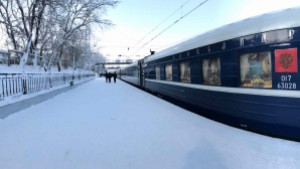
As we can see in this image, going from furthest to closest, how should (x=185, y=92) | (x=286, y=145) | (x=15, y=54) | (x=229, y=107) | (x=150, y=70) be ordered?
1. (x=150, y=70)
2. (x=15, y=54)
3. (x=185, y=92)
4. (x=229, y=107)
5. (x=286, y=145)

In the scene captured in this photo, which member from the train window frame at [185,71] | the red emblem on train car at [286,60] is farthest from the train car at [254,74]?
the train window frame at [185,71]

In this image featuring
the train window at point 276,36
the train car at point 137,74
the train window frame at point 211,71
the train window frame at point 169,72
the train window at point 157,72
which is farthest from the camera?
the train car at point 137,74

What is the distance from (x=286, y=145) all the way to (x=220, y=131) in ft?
4.75

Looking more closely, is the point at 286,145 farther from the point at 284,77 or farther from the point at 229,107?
the point at 229,107

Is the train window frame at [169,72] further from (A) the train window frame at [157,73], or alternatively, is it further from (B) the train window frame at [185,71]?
(A) the train window frame at [157,73]

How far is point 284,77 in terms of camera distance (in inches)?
228

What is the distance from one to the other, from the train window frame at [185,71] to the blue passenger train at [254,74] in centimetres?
88

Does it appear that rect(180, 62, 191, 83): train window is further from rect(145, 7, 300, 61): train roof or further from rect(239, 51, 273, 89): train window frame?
rect(239, 51, 273, 89): train window frame

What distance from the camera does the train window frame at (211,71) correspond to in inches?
309

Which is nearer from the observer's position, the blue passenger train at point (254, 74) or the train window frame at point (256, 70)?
the blue passenger train at point (254, 74)

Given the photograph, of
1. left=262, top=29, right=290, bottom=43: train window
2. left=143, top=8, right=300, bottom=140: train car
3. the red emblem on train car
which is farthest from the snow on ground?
left=262, top=29, right=290, bottom=43: train window

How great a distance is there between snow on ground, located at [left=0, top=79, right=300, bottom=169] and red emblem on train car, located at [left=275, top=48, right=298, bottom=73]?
1.35m

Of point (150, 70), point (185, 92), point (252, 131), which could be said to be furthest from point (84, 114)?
point (150, 70)

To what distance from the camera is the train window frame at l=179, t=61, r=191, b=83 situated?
1020 centimetres
